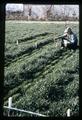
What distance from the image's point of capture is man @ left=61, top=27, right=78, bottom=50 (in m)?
4.71

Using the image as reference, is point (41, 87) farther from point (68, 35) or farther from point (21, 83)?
point (68, 35)

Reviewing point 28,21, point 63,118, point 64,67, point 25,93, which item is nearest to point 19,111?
point 25,93

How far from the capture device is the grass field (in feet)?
14.8

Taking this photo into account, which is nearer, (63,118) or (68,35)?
(63,118)

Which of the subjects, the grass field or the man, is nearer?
the grass field

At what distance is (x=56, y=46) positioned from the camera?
186 inches

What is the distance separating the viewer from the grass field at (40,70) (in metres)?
4.52

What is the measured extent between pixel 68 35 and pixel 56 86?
2.81ft

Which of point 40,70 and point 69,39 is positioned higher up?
point 69,39

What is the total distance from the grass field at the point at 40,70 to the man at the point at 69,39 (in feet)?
0.25

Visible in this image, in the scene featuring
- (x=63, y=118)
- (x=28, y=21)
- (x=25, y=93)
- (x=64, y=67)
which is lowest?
(x=63, y=118)

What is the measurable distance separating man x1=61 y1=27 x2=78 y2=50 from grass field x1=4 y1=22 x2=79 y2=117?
77 millimetres

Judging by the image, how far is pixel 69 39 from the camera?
4.83m

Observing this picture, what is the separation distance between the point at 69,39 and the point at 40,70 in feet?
2.34
